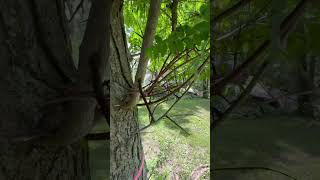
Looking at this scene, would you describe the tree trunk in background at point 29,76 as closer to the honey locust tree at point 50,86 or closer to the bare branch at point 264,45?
the honey locust tree at point 50,86

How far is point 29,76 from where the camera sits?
0.42 m

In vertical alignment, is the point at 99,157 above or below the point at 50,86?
below

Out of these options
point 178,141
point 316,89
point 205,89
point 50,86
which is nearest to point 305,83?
point 316,89

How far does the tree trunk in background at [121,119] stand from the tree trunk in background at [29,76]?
215 millimetres

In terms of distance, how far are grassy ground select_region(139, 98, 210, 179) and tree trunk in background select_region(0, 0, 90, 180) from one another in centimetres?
35

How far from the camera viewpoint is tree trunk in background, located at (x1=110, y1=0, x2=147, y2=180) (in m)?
0.67

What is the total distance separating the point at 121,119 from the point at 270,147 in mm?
450

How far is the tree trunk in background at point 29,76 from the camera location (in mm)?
415

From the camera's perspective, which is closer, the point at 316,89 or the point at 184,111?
the point at 316,89

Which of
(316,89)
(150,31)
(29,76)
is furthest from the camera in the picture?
(150,31)

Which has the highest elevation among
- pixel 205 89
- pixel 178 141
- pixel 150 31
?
pixel 150 31

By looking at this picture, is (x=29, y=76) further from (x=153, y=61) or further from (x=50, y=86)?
(x=153, y=61)

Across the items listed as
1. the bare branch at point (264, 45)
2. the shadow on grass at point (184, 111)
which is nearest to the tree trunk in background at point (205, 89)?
the shadow on grass at point (184, 111)

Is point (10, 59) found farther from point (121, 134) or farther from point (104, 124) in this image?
point (121, 134)
